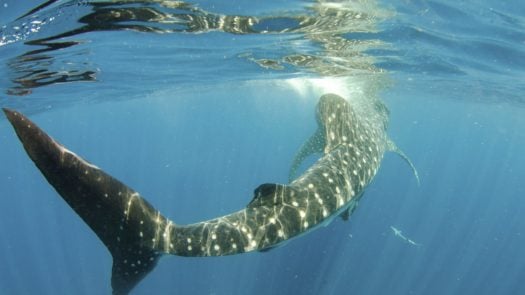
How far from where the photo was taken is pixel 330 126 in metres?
7.83

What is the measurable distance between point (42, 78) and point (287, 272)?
15201 mm

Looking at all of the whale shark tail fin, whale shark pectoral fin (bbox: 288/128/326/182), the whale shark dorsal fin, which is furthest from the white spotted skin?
whale shark pectoral fin (bbox: 288/128/326/182)

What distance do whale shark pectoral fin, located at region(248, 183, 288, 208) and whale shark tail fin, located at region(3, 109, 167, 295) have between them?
0.94 m

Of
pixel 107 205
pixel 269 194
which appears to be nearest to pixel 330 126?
pixel 269 194

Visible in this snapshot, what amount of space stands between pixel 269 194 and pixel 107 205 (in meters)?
1.58

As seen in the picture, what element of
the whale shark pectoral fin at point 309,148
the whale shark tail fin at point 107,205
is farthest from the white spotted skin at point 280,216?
the whale shark pectoral fin at point 309,148

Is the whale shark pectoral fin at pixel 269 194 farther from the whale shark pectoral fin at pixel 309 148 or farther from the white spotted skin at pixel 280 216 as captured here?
the whale shark pectoral fin at pixel 309 148

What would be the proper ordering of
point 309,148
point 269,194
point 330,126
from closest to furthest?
point 269,194, point 330,126, point 309,148

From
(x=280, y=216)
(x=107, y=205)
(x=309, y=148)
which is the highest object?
(x=107, y=205)

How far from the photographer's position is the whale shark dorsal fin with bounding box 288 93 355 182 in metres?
7.36

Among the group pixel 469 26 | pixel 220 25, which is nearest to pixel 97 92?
pixel 220 25

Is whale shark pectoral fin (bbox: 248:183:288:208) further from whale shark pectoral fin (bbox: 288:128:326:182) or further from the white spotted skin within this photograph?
whale shark pectoral fin (bbox: 288:128:326:182)

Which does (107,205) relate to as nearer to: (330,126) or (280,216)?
(280,216)

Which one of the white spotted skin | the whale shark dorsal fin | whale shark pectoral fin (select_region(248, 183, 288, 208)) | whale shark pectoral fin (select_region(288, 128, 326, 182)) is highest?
whale shark pectoral fin (select_region(248, 183, 288, 208))
